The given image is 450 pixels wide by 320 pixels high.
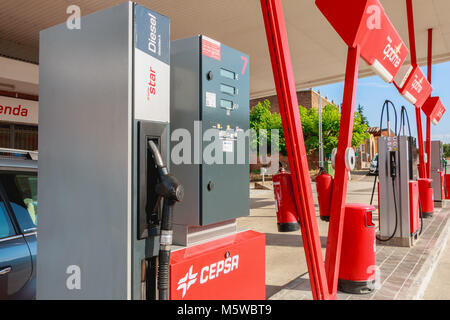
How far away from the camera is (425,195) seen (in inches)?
322

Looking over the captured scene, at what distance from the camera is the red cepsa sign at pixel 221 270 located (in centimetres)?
176

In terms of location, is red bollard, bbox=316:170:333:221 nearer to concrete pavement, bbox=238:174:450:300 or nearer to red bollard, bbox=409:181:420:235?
concrete pavement, bbox=238:174:450:300

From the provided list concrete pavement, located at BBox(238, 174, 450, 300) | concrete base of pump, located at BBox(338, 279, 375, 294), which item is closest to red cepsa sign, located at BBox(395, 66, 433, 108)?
concrete pavement, located at BBox(238, 174, 450, 300)

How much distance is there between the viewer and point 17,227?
8.39ft

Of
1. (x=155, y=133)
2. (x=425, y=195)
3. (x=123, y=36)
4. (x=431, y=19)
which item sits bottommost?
(x=425, y=195)

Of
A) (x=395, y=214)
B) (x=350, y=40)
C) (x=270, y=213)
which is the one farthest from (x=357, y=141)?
(x=350, y=40)

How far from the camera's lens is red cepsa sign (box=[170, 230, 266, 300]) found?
5.77 feet

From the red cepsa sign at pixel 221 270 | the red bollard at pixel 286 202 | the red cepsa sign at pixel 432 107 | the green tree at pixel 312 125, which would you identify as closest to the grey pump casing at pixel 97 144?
the red cepsa sign at pixel 221 270

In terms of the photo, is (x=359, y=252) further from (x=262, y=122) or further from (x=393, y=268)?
(x=262, y=122)

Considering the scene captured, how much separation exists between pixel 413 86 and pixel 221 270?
6.42 m

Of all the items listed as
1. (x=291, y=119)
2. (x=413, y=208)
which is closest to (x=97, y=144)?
(x=291, y=119)

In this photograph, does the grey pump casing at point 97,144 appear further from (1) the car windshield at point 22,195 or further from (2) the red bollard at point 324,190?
(2) the red bollard at point 324,190
